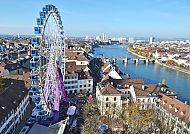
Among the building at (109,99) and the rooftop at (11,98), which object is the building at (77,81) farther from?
the building at (109,99)

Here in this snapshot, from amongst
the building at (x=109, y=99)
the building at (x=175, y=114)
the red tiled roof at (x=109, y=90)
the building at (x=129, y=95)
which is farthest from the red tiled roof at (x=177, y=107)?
the red tiled roof at (x=109, y=90)

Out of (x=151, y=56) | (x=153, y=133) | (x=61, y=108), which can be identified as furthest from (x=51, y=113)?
(x=151, y=56)

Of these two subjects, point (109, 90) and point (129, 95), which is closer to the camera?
point (109, 90)

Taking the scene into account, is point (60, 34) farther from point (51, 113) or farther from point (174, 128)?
point (174, 128)

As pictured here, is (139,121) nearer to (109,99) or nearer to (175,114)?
(175,114)

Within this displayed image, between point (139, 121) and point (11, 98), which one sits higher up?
point (11, 98)

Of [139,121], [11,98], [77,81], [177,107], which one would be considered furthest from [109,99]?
[77,81]
